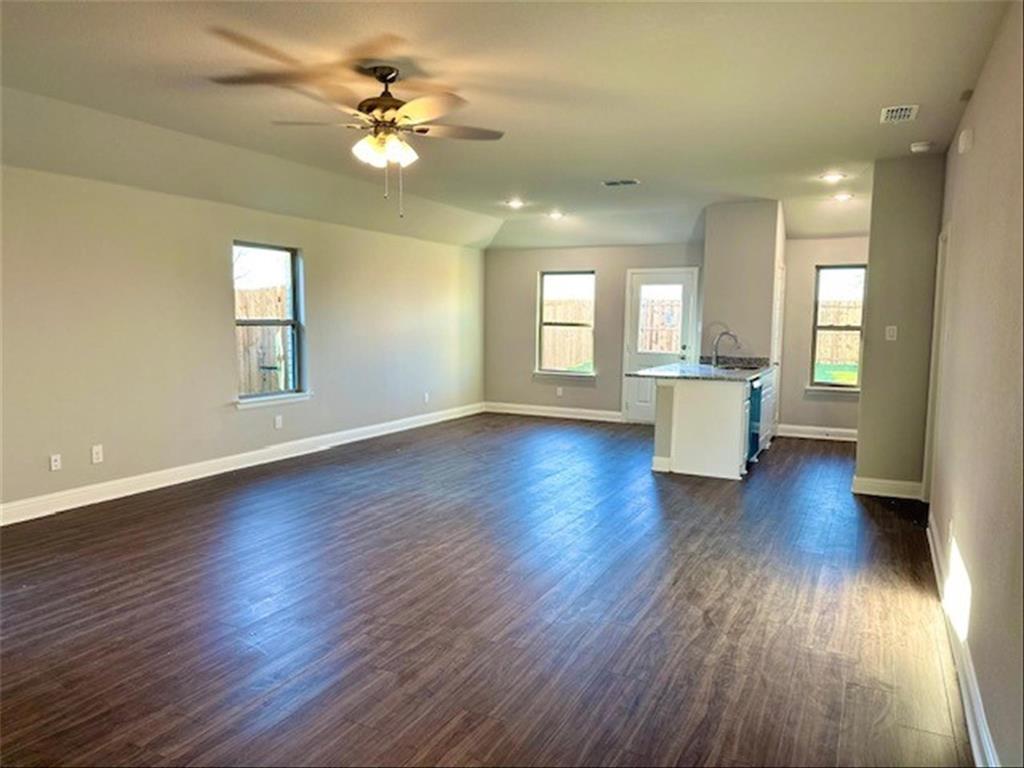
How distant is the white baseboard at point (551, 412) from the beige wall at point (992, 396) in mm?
5668

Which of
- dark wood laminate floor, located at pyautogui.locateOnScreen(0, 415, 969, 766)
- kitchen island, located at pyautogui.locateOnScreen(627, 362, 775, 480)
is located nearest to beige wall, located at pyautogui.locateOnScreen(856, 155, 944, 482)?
dark wood laminate floor, located at pyautogui.locateOnScreen(0, 415, 969, 766)

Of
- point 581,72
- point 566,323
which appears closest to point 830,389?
point 566,323

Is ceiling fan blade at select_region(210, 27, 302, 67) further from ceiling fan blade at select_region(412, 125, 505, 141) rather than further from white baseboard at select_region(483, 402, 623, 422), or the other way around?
white baseboard at select_region(483, 402, 623, 422)

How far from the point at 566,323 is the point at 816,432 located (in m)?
3.61

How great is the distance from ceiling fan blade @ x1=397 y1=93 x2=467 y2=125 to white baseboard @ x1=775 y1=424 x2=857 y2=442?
632cm

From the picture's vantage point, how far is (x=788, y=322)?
Answer: 8031 millimetres

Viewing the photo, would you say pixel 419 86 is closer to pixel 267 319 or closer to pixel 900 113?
pixel 900 113

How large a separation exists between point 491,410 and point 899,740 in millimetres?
8002

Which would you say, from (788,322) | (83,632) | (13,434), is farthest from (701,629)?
(788,322)

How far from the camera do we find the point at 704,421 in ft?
19.4

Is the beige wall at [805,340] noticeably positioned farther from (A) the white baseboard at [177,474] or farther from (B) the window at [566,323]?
(A) the white baseboard at [177,474]

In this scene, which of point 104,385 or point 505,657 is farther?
point 104,385

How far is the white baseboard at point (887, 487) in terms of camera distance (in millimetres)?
5199

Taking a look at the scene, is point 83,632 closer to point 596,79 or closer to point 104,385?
point 104,385
